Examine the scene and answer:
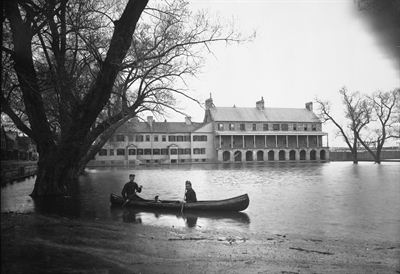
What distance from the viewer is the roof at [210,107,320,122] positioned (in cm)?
8100

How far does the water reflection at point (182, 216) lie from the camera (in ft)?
45.9

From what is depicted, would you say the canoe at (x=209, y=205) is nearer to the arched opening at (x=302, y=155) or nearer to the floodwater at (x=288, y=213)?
the floodwater at (x=288, y=213)

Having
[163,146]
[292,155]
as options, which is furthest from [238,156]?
[163,146]

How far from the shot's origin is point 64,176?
59.1 feet

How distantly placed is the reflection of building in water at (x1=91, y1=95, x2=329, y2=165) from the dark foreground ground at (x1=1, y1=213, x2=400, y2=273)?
6221cm

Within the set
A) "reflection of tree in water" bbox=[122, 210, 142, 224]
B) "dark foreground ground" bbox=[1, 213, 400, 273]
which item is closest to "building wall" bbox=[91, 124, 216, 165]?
"reflection of tree in water" bbox=[122, 210, 142, 224]

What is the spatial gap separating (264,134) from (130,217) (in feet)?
226

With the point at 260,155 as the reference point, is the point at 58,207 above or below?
below

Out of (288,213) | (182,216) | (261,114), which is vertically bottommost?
(288,213)

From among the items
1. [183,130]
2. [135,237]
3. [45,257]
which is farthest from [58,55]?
[183,130]

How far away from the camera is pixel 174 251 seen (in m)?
8.50

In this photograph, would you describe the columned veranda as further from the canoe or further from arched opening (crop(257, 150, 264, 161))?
the canoe

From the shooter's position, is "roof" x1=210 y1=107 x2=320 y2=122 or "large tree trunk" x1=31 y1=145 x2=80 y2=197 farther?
"roof" x1=210 y1=107 x2=320 y2=122

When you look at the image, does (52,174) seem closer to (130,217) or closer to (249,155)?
(130,217)
